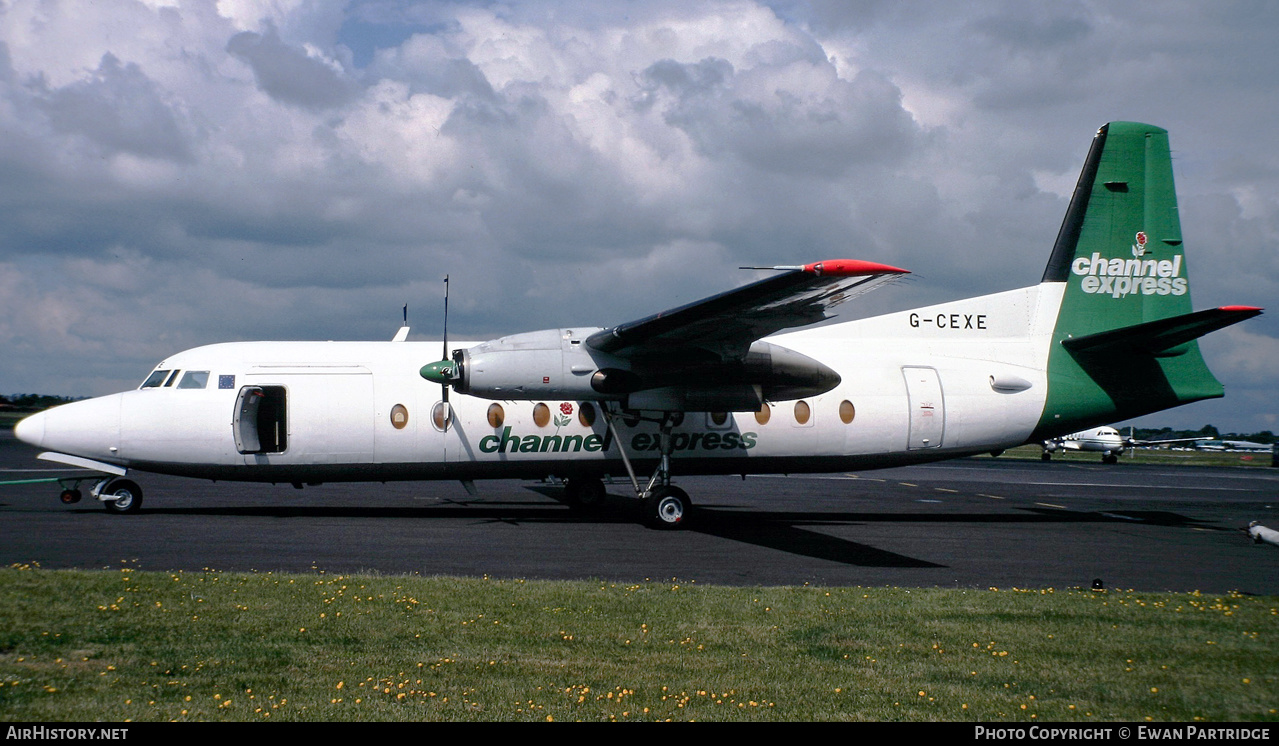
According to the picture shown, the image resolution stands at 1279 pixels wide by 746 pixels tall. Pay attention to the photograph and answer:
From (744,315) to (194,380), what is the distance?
31.3 ft

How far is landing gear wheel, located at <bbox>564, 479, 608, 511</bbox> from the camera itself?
60.3 ft

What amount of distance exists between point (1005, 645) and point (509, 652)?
3.81 meters

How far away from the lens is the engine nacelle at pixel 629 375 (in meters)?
14.5

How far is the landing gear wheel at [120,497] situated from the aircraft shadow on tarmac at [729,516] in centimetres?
37

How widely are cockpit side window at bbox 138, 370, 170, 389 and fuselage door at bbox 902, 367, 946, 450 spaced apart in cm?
1315

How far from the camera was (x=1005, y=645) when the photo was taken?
7.34 m

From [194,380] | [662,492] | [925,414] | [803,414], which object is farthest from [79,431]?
[925,414]

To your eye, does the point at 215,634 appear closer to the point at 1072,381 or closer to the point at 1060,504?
the point at 1072,381

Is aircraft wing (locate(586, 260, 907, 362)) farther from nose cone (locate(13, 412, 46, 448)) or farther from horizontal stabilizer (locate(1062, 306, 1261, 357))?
nose cone (locate(13, 412, 46, 448))

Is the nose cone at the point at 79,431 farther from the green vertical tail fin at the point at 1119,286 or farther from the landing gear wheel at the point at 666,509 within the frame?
the green vertical tail fin at the point at 1119,286

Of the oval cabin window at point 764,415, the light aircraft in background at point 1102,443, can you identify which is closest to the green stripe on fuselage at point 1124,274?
the oval cabin window at point 764,415

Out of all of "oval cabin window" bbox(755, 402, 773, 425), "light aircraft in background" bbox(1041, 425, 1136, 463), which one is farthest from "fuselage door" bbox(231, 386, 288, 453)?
"light aircraft in background" bbox(1041, 425, 1136, 463)

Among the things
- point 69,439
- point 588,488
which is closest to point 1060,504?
point 588,488

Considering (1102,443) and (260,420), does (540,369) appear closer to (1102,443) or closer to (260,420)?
(260,420)
